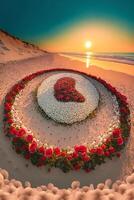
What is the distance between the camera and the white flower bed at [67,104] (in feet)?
61.8

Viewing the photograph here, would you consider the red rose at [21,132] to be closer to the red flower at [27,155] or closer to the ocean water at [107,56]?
the red flower at [27,155]

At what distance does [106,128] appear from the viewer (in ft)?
60.6

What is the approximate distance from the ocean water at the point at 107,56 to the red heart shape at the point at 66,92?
10.4 feet

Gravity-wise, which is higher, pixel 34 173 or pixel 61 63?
pixel 61 63

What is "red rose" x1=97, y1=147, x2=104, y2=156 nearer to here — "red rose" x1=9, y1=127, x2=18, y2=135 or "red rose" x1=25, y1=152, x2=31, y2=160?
"red rose" x1=25, y1=152, x2=31, y2=160

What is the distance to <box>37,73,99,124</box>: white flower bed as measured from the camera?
18844 mm

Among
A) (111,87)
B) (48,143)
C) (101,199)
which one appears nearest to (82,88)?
(111,87)

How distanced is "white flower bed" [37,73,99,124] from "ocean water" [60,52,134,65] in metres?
2.70

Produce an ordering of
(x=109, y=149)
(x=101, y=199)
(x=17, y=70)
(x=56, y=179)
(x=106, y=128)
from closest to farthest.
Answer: (x=101, y=199) < (x=56, y=179) < (x=109, y=149) < (x=106, y=128) < (x=17, y=70)

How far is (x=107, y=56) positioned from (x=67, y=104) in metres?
5.37

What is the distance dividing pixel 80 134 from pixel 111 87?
4.13m

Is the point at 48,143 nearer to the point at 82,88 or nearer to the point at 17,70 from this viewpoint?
the point at 82,88

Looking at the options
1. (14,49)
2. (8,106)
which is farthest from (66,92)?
(14,49)

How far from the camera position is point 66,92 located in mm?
19844
